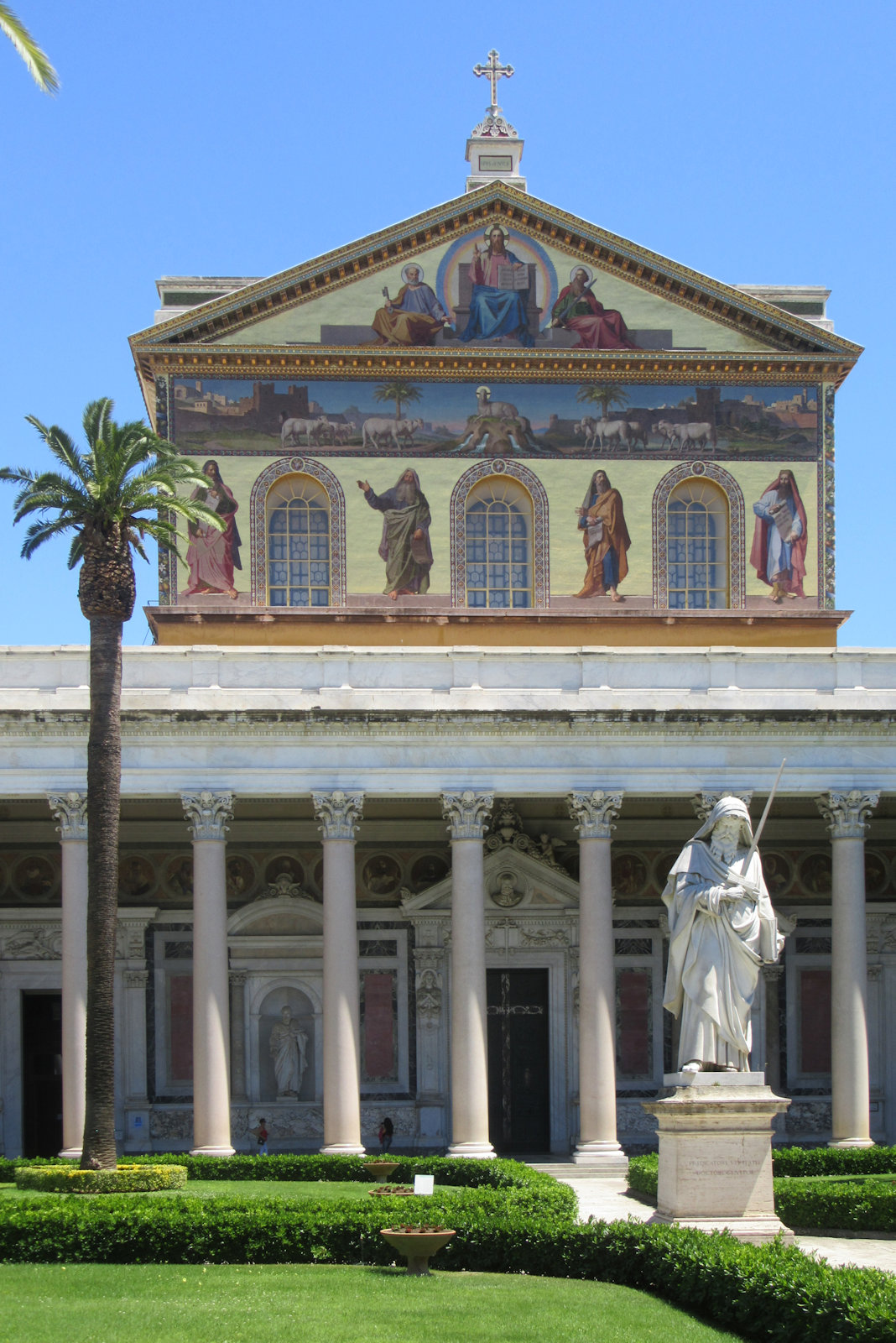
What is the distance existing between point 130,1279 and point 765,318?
84.9 ft

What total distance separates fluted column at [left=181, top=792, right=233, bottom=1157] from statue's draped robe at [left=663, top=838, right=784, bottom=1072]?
15.0 metres

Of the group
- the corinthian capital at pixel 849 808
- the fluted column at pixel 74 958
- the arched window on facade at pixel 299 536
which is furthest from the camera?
the arched window on facade at pixel 299 536

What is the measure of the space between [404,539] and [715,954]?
20384 mm

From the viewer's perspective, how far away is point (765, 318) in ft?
129

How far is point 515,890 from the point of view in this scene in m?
39.6

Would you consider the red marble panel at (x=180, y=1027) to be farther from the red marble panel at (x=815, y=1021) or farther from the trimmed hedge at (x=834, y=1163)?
the trimmed hedge at (x=834, y=1163)

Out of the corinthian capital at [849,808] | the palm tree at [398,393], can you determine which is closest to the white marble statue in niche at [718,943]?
the corinthian capital at [849,808]

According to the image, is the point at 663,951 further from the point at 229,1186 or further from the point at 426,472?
the point at 229,1186

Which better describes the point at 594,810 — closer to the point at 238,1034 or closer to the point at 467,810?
the point at 467,810

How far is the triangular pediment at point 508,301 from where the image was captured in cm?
3878

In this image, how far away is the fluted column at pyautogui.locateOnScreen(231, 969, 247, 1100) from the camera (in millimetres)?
38969

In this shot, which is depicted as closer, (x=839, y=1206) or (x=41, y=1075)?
(x=839, y=1206)

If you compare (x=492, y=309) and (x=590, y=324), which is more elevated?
(x=492, y=309)

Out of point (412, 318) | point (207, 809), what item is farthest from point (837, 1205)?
point (412, 318)
